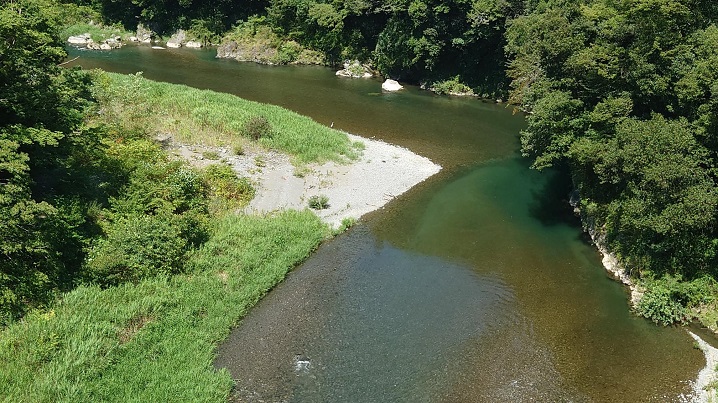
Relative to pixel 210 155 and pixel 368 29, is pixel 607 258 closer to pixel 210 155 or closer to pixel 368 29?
pixel 210 155

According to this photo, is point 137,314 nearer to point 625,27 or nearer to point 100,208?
point 100,208

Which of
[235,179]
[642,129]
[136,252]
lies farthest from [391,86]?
[136,252]

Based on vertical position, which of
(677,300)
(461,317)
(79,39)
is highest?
(677,300)

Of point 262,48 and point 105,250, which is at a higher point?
point 262,48

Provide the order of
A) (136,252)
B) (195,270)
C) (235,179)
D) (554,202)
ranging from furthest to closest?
(554,202) → (235,179) → (195,270) → (136,252)

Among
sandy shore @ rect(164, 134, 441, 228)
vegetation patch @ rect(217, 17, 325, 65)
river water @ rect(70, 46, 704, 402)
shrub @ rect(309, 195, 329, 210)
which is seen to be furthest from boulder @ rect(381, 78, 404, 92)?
shrub @ rect(309, 195, 329, 210)

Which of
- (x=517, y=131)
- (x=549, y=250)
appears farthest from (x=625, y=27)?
(x=517, y=131)
